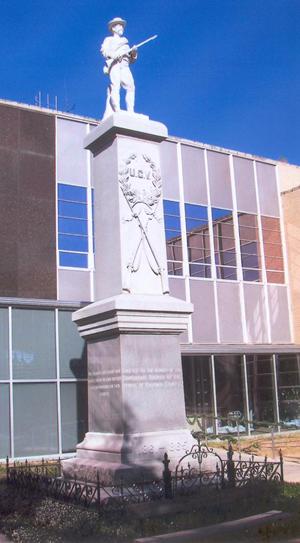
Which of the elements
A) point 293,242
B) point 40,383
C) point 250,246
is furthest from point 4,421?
point 293,242

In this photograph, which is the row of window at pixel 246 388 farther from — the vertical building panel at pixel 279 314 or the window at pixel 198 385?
the vertical building panel at pixel 279 314

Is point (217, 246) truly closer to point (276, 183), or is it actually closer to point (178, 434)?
point (276, 183)

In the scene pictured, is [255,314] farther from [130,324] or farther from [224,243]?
[130,324]

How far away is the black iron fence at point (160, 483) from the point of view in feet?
29.0

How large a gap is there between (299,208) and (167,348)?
1881 centimetres

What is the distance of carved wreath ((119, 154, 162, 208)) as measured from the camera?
1155 cm

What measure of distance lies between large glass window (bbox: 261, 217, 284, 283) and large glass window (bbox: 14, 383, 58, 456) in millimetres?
11213

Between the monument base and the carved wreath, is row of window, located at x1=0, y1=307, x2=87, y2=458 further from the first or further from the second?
the carved wreath

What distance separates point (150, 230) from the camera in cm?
1167

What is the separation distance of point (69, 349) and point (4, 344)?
6.90 ft

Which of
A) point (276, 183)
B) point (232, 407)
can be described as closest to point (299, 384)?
point (232, 407)

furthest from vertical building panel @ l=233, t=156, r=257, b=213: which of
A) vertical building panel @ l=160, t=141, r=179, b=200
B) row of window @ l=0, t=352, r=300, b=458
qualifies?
row of window @ l=0, t=352, r=300, b=458

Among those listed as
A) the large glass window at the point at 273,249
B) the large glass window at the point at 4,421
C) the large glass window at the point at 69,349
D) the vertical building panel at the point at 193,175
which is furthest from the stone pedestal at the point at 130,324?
the large glass window at the point at 273,249

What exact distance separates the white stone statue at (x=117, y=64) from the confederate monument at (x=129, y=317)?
20 mm
